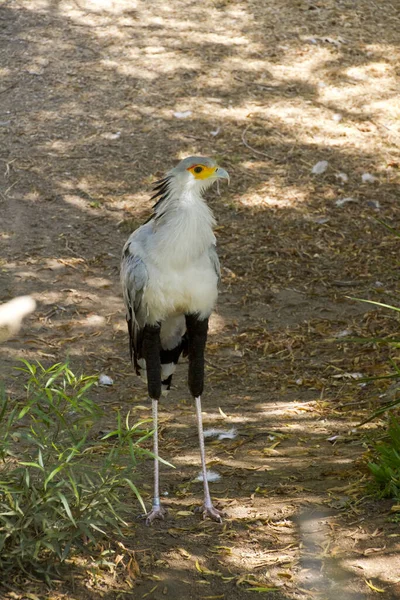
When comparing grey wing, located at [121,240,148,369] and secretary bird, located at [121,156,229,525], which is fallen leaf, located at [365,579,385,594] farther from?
grey wing, located at [121,240,148,369]

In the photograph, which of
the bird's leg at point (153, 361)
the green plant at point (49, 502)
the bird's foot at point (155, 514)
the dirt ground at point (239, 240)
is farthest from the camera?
the bird's leg at point (153, 361)

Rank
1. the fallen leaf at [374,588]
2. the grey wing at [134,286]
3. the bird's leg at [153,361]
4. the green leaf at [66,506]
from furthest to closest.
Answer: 1. the bird's leg at [153,361]
2. the grey wing at [134,286]
3. the fallen leaf at [374,588]
4. the green leaf at [66,506]

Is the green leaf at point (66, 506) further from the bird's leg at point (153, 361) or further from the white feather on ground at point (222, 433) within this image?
the white feather on ground at point (222, 433)

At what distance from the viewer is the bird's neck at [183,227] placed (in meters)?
4.24

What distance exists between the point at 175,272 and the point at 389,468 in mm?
1370

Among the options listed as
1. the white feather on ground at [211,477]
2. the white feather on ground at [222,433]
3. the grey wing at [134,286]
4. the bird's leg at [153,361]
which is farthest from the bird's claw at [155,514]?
the white feather on ground at [222,433]

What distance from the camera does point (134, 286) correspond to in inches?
172

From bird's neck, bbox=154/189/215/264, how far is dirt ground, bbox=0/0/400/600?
4.16 feet

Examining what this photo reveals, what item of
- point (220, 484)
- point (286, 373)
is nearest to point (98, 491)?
point (220, 484)

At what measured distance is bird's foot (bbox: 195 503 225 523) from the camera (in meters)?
4.21

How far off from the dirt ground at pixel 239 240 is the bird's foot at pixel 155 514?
0.22 feet

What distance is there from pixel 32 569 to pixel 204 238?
1.78m

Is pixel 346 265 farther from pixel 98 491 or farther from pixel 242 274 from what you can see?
pixel 98 491

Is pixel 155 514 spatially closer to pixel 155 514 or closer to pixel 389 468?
pixel 155 514
